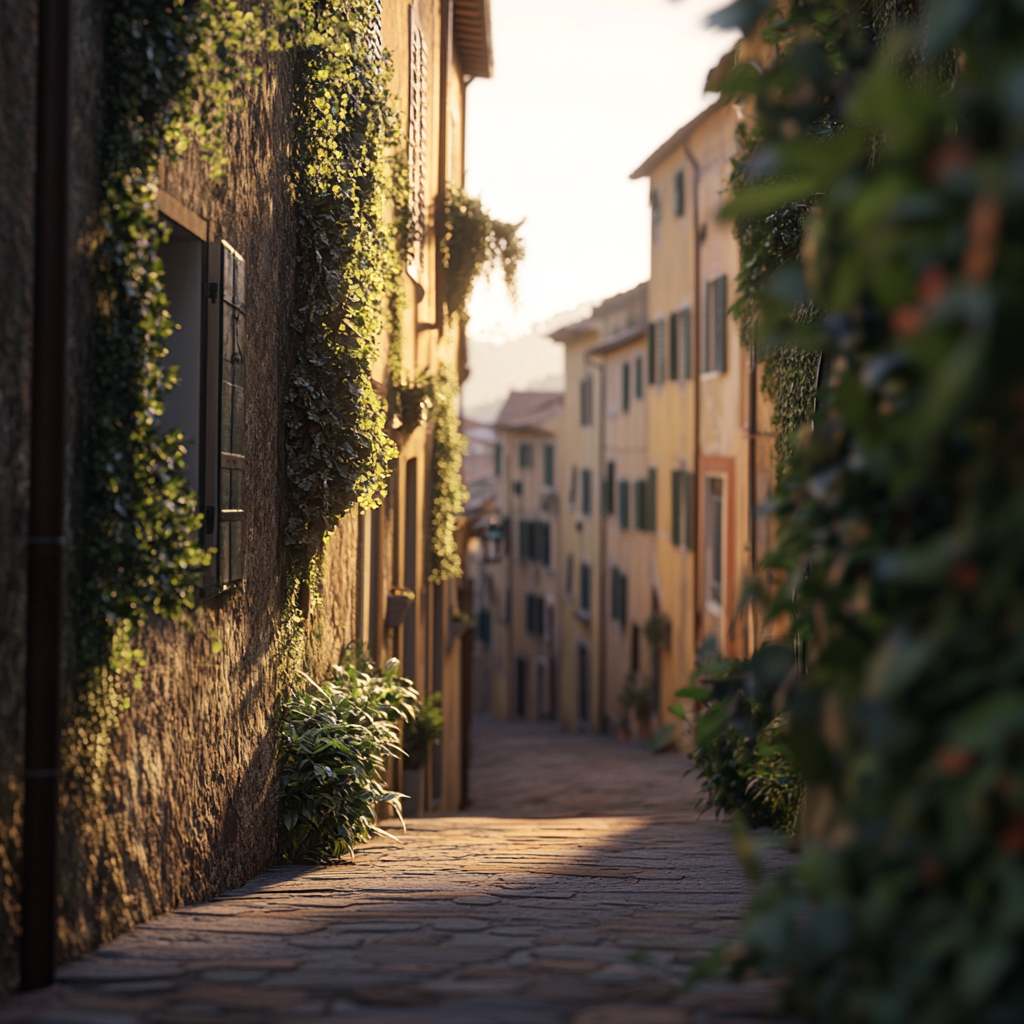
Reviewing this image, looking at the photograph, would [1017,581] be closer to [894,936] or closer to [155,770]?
[894,936]

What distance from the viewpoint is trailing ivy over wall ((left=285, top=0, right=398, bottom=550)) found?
655cm

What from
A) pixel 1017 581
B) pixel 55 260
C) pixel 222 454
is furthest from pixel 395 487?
pixel 1017 581

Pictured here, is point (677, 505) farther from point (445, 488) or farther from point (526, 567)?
point (526, 567)

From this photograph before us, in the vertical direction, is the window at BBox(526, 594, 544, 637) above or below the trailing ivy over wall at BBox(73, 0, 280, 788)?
below

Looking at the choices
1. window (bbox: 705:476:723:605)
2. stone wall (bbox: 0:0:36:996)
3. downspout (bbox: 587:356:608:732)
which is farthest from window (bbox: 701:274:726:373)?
stone wall (bbox: 0:0:36:996)

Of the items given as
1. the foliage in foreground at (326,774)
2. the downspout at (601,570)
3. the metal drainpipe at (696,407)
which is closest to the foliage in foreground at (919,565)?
the foliage in foreground at (326,774)

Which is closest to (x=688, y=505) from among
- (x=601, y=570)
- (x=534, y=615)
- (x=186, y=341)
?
(x=601, y=570)

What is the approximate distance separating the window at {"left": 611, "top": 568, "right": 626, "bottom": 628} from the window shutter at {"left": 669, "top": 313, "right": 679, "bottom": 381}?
22.0ft

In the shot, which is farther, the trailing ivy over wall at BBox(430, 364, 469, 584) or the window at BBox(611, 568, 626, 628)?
the window at BBox(611, 568, 626, 628)

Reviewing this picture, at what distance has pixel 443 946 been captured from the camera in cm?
393

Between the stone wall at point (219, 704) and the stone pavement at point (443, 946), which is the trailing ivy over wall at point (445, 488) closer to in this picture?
the stone pavement at point (443, 946)

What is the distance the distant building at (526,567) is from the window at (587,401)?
339 centimetres

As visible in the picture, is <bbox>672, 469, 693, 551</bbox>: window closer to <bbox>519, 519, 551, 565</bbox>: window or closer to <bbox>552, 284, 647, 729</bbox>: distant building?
<bbox>552, 284, 647, 729</bbox>: distant building

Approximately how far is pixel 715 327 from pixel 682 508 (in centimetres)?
348
